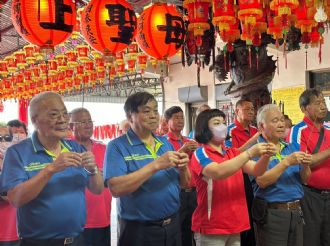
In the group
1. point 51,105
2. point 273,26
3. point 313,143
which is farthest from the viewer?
point 273,26

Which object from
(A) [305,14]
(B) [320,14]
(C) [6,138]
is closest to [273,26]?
(A) [305,14]

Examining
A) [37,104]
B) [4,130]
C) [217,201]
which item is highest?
[37,104]

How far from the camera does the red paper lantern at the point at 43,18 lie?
11.4 feet

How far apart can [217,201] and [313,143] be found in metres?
1.20

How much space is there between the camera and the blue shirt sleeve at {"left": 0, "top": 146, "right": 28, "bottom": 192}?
6.70 feet

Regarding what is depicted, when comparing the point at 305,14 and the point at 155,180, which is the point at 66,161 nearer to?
the point at 155,180

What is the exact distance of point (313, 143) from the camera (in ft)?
11.1

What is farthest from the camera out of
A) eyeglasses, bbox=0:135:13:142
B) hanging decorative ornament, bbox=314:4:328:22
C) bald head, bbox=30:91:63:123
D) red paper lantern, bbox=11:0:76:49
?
eyeglasses, bbox=0:135:13:142

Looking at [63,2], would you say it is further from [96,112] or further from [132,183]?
[96,112]

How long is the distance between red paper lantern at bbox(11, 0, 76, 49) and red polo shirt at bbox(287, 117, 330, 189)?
2207mm

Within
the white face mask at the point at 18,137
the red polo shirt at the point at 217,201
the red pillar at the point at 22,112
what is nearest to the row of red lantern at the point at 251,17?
the red polo shirt at the point at 217,201

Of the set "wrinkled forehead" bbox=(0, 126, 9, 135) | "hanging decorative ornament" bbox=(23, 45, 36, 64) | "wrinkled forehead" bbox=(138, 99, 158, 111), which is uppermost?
"hanging decorative ornament" bbox=(23, 45, 36, 64)

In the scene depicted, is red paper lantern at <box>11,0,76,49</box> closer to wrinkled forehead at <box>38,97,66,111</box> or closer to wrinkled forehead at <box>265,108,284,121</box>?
wrinkled forehead at <box>38,97,66,111</box>

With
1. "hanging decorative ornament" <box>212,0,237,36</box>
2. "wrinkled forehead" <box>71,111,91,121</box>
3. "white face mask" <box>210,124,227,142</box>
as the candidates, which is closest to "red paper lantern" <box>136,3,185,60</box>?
"hanging decorative ornament" <box>212,0,237,36</box>
